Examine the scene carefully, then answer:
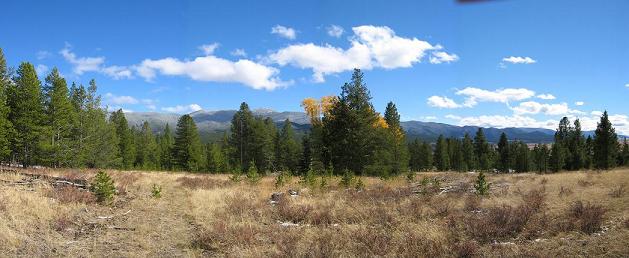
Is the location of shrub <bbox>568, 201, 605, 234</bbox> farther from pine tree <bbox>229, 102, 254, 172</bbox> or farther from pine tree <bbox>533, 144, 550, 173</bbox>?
pine tree <bbox>533, 144, 550, 173</bbox>

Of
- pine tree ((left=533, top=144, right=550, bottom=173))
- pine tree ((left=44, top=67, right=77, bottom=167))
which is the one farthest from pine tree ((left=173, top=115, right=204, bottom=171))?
pine tree ((left=533, top=144, right=550, bottom=173))

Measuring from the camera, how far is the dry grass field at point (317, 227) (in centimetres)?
868

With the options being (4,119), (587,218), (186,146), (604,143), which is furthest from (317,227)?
(604,143)

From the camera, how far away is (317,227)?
11.5 meters

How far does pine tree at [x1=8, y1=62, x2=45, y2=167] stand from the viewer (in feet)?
113

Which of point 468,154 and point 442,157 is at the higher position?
point 468,154

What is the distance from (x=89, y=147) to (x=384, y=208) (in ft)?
144

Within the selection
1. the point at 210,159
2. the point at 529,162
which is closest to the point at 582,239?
the point at 210,159

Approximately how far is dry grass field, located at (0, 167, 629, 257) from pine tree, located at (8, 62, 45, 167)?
23.3 meters

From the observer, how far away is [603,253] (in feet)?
26.1

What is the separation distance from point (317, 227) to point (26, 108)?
33.9 metres

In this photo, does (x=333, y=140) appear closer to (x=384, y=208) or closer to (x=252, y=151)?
(x=384, y=208)

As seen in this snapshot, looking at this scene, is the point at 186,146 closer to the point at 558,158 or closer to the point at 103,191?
the point at 103,191

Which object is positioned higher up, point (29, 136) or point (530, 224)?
point (29, 136)
